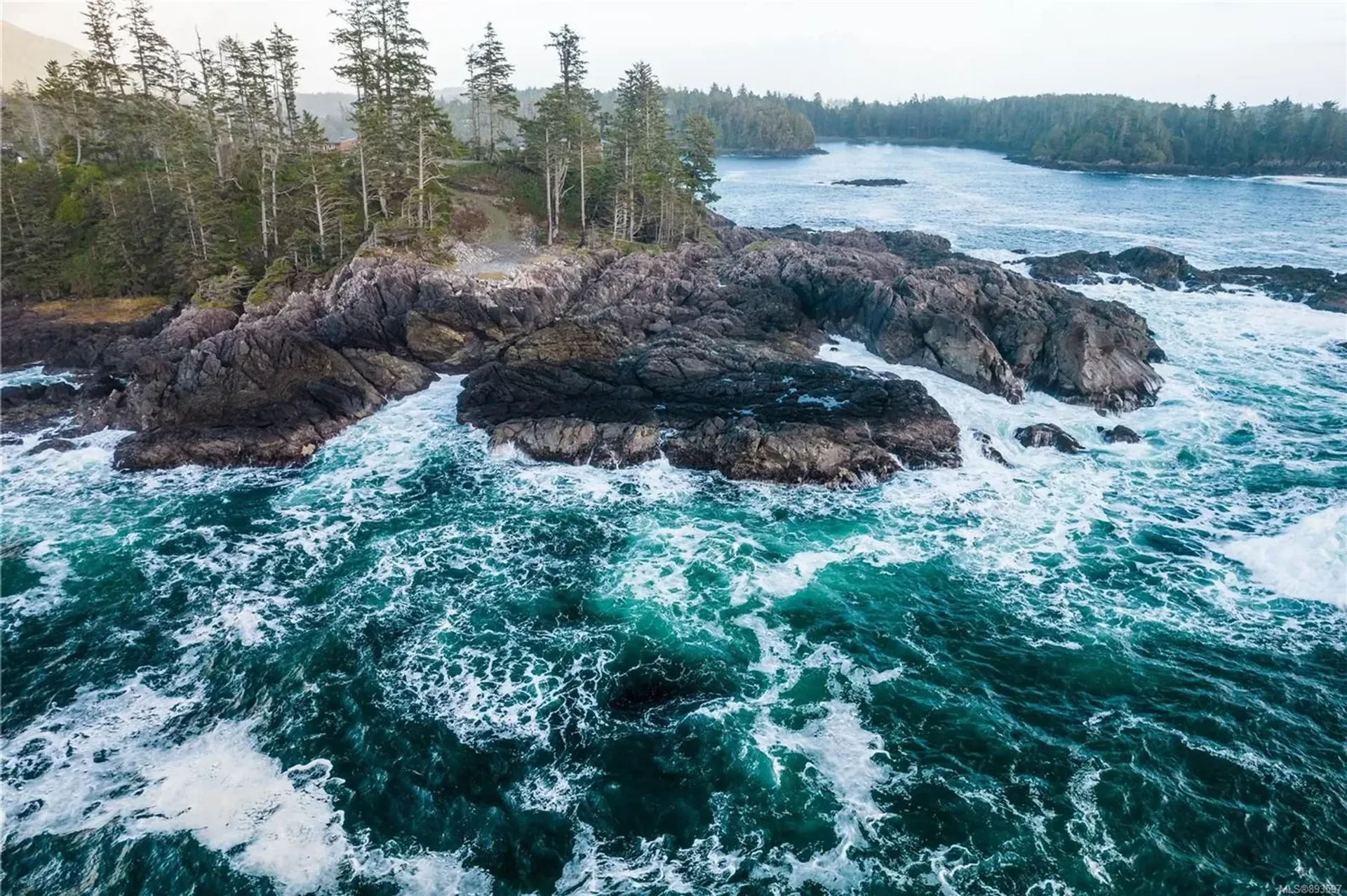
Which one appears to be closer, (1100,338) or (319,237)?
(1100,338)

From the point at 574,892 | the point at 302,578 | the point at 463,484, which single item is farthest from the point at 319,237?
the point at 574,892

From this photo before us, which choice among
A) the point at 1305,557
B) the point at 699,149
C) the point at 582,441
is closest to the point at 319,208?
the point at 582,441

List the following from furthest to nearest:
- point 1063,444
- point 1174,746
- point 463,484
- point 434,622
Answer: point 1063,444
point 463,484
point 434,622
point 1174,746

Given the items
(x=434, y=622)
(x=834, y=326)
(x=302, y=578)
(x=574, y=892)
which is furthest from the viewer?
(x=834, y=326)

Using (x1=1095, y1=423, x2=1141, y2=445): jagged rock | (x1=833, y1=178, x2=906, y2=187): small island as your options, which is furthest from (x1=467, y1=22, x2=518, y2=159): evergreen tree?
(x1=833, y1=178, x2=906, y2=187): small island

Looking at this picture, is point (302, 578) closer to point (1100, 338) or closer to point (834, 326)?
point (834, 326)

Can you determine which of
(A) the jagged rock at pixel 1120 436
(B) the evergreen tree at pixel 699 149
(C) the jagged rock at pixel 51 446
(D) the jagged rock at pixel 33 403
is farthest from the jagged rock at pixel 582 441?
(B) the evergreen tree at pixel 699 149

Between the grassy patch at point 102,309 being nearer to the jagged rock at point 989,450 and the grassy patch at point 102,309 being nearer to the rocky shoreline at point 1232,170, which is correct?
the jagged rock at point 989,450
